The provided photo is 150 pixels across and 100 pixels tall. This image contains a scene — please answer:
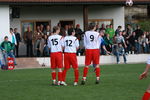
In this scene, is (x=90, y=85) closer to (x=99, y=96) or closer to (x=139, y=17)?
(x=99, y=96)

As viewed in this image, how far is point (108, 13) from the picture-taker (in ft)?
122

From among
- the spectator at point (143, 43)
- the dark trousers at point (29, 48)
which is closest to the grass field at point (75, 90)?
the dark trousers at point (29, 48)

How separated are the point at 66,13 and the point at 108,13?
3.34 meters

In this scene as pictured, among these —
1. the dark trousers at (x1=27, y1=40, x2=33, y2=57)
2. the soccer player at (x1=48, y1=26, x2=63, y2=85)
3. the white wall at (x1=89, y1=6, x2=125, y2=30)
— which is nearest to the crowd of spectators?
the dark trousers at (x1=27, y1=40, x2=33, y2=57)

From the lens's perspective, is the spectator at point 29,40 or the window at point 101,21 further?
the window at point 101,21

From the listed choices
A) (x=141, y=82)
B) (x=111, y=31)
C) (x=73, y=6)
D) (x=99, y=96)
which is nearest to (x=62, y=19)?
(x=73, y=6)

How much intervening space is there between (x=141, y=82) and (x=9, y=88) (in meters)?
4.92

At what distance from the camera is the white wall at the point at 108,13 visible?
36.9 m

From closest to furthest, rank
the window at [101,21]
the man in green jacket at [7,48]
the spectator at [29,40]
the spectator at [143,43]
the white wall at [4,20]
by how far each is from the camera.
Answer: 1. the man in green jacket at [7,48]
2. the white wall at [4,20]
3. the spectator at [29,40]
4. the spectator at [143,43]
5. the window at [101,21]

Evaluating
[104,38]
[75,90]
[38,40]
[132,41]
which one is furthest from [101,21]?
[75,90]

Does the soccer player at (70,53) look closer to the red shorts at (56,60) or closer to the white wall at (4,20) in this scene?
the red shorts at (56,60)

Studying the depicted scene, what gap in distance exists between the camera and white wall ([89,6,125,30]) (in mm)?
36938

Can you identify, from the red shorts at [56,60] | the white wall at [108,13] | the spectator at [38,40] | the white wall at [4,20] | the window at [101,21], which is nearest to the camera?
the red shorts at [56,60]

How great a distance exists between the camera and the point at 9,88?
17344 millimetres
